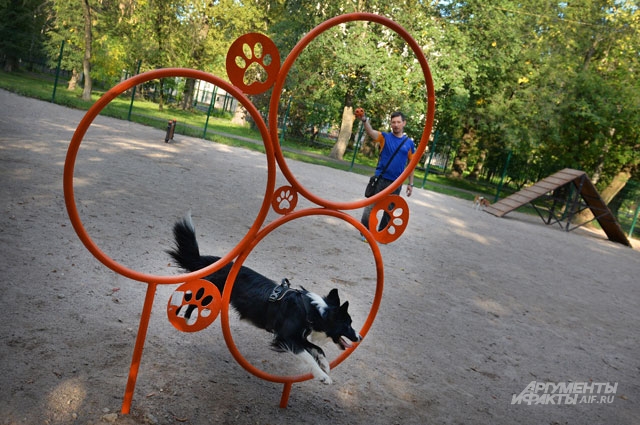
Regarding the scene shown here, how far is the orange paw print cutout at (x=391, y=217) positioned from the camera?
3.64 meters

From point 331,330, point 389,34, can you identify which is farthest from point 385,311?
point 389,34

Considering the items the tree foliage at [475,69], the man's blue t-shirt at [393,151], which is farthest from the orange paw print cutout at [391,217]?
the tree foliage at [475,69]

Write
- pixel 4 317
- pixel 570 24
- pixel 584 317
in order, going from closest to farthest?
pixel 4 317
pixel 584 317
pixel 570 24

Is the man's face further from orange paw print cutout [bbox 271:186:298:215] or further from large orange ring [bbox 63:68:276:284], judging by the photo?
large orange ring [bbox 63:68:276:284]

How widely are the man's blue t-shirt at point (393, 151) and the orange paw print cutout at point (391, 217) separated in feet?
10.6

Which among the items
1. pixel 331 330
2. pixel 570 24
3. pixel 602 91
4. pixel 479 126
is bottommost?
pixel 331 330

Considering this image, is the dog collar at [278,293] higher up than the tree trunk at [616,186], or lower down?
lower down

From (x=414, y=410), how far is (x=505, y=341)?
88.3 inches

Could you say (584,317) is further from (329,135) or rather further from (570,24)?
(329,135)

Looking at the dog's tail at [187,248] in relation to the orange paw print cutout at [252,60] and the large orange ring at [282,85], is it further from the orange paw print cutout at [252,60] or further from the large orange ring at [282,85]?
the orange paw print cutout at [252,60]

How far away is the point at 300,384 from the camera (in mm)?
3703

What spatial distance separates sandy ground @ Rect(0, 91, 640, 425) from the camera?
313cm

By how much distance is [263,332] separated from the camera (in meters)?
4.42

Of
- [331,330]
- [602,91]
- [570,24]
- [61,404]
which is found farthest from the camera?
[570,24]
